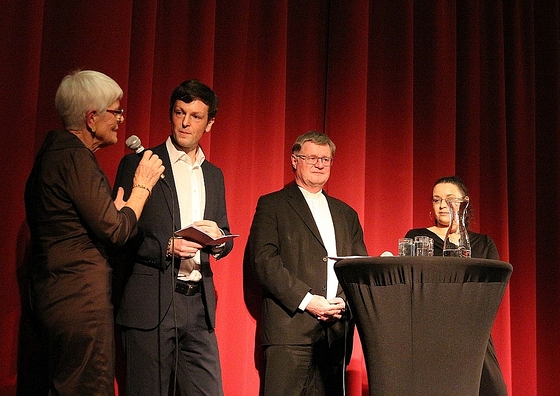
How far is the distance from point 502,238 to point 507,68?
1.11 m

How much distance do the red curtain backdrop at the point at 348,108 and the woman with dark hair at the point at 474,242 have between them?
0.49 metres

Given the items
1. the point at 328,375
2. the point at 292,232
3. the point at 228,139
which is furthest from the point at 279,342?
the point at 228,139

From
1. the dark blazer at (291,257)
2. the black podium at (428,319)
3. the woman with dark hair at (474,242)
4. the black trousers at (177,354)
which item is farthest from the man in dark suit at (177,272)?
the woman with dark hair at (474,242)

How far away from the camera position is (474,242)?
320 cm

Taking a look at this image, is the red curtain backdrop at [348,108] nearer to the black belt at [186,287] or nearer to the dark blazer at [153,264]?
the dark blazer at [153,264]

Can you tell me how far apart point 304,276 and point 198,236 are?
0.69m

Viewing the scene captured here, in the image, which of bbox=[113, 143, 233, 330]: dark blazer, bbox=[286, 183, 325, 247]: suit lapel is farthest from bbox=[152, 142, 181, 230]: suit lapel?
bbox=[286, 183, 325, 247]: suit lapel

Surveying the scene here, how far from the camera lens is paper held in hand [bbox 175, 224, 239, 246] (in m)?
2.47

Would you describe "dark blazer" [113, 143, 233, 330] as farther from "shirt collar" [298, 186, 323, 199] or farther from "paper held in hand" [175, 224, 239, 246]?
"shirt collar" [298, 186, 323, 199]

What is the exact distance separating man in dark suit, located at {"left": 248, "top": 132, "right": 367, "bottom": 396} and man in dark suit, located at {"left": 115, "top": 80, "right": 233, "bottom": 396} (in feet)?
0.81

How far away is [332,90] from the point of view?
152 inches

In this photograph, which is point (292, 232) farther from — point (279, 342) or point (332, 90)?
point (332, 90)

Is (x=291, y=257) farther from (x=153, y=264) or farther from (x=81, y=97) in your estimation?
(x=81, y=97)

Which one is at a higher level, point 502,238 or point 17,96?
point 17,96
